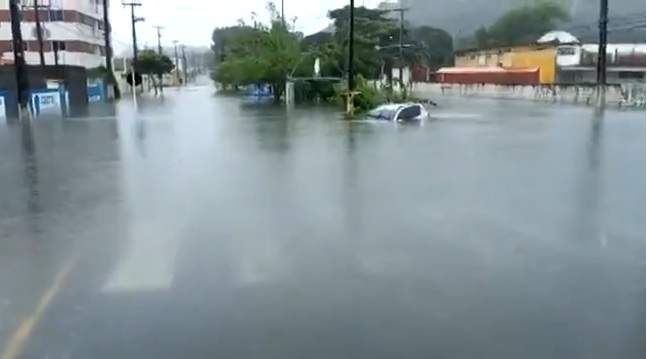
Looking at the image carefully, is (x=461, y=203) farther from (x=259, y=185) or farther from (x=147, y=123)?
(x=147, y=123)

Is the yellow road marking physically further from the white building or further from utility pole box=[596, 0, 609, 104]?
the white building

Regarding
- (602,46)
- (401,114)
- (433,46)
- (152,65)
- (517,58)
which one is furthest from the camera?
(152,65)

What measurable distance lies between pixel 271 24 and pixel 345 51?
428cm

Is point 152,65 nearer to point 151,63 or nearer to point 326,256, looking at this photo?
point 151,63

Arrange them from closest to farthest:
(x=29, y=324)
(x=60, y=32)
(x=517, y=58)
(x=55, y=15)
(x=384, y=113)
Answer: (x=29, y=324)
(x=384, y=113)
(x=517, y=58)
(x=55, y=15)
(x=60, y=32)

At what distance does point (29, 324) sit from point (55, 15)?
39646mm

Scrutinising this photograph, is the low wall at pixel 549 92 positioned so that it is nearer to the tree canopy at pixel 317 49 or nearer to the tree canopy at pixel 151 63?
the tree canopy at pixel 317 49

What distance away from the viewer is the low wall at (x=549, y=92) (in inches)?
958

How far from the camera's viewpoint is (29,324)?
3.88 meters

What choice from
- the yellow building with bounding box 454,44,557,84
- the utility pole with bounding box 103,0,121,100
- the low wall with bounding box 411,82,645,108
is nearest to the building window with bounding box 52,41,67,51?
the utility pole with bounding box 103,0,121,100

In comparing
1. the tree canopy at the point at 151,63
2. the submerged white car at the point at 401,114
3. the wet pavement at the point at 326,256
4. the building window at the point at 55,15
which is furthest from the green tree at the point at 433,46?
the wet pavement at the point at 326,256

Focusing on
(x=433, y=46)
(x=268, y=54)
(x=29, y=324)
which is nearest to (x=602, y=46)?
(x=268, y=54)

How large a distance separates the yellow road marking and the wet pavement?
0.04ft

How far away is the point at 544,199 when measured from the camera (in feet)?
24.6
